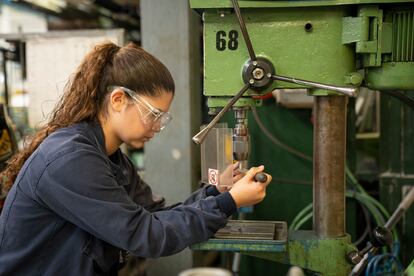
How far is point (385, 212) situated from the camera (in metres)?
1.90

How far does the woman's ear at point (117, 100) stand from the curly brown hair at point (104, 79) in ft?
0.08

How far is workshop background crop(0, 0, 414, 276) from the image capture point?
975mm

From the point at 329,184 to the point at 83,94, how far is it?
0.62m

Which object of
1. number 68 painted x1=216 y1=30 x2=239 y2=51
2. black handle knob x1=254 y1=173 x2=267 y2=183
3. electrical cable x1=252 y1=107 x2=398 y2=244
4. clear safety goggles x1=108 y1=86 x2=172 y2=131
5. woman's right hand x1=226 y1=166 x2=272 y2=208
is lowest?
electrical cable x1=252 y1=107 x2=398 y2=244

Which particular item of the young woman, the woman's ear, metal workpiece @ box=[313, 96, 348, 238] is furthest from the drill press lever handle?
the woman's ear

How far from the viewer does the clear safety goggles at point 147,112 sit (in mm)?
1028

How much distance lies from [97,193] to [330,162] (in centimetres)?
54

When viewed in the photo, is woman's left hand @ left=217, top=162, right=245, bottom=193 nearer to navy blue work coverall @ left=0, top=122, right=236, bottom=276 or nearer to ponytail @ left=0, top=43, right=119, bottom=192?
navy blue work coverall @ left=0, top=122, right=236, bottom=276

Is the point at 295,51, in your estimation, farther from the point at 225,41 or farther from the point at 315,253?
the point at 315,253

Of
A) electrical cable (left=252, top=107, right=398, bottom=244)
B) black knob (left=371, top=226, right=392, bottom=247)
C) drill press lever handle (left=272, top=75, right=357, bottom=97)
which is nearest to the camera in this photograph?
drill press lever handle (left=272, top=75, right=357, bottom=97)

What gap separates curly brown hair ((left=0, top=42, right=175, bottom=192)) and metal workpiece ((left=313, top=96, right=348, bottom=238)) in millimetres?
376

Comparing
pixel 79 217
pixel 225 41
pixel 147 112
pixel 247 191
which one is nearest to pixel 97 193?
pixel 79 217

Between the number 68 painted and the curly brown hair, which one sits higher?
the number 68 painted

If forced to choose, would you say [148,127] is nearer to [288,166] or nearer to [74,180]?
[74,180]
